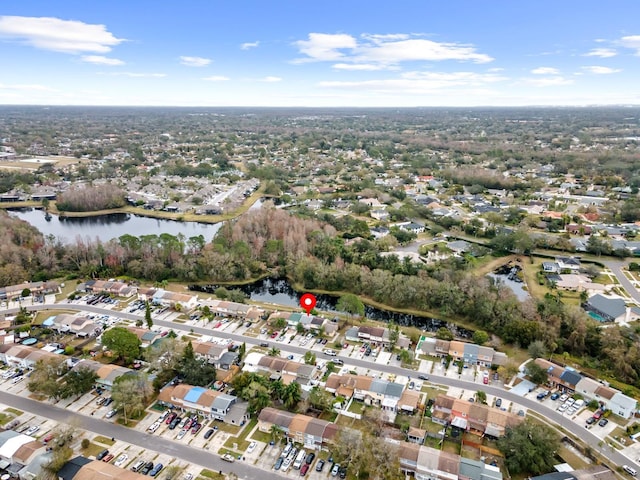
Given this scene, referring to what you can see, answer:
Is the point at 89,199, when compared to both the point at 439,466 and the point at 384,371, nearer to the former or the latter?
the point at 384,371

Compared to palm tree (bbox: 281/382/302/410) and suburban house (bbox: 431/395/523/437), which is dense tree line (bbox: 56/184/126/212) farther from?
suburban house (bbox: 431/395/523/437)

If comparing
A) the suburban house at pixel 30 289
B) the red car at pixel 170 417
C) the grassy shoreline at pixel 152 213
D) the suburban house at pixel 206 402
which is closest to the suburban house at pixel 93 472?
the red car at pixel 170 417

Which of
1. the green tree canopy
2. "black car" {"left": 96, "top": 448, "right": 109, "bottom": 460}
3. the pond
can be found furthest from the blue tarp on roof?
the pond

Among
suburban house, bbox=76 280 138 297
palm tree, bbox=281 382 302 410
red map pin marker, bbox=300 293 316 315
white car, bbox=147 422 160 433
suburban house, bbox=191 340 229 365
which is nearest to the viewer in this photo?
white car, bbox=147 422 160 433

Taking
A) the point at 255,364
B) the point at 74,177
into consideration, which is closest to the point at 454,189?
the point at 255,364

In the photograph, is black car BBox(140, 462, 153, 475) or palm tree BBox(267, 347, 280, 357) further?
palm tree BBox(267, 347, 280, 357)

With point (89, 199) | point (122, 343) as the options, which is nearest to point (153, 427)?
point (122, 343)
